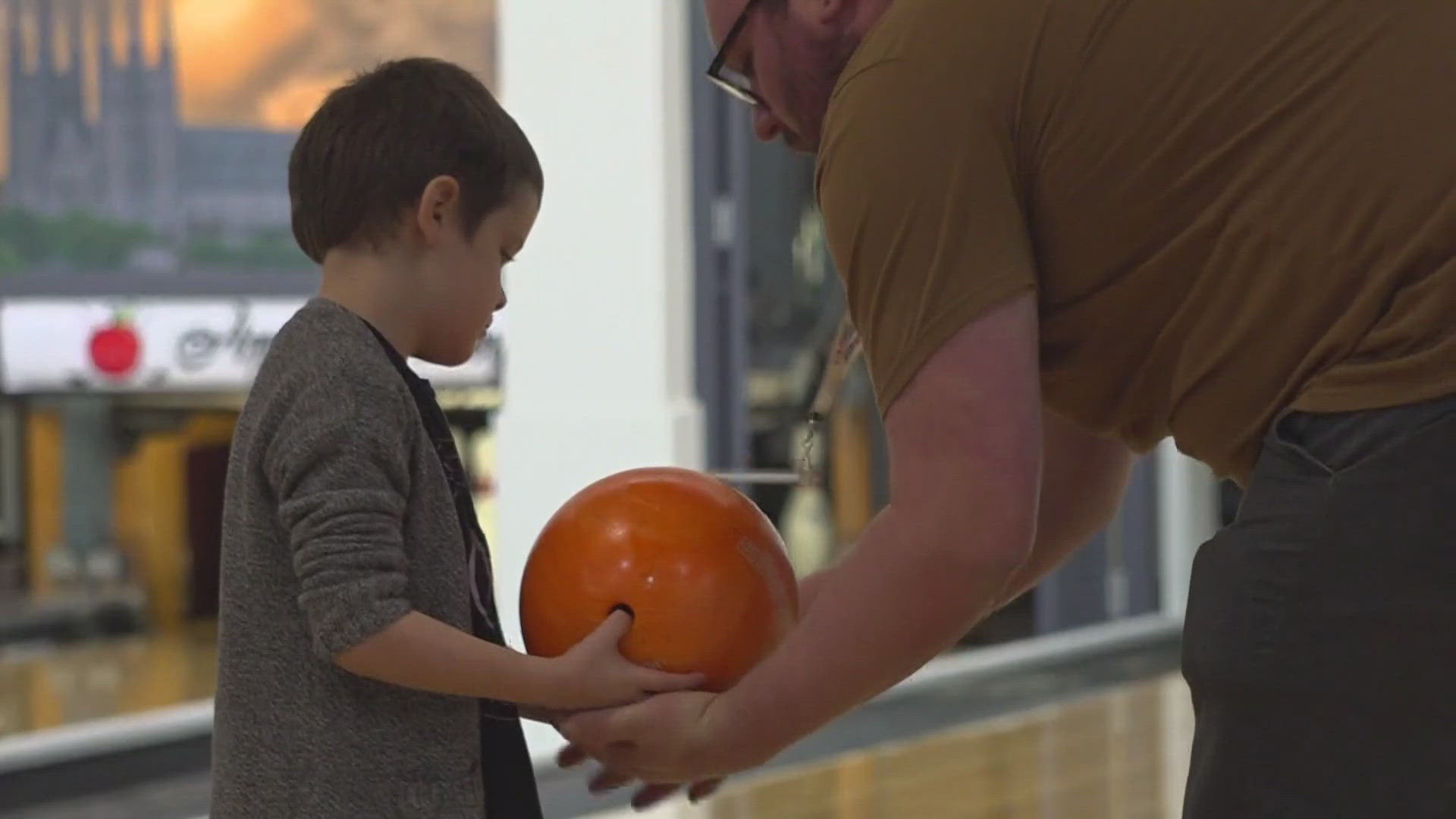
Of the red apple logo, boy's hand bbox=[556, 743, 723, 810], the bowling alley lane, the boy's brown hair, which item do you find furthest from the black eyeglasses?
the red apple logo

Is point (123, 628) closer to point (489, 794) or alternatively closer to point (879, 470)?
point (879, 470)

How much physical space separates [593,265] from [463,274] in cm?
267

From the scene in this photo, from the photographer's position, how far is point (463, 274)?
183 centimetres

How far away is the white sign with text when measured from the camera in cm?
458

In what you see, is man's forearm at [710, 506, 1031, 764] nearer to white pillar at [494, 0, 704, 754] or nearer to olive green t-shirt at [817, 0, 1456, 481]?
olive green t-shirt at [817, 0, 1456, 481]

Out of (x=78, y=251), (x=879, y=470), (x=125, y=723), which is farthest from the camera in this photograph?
(x=879, y=470)

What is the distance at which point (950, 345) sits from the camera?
1370 mm

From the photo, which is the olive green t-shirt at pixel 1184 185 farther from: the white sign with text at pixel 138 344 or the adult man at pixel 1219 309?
the white sign with text at pixel 138 344

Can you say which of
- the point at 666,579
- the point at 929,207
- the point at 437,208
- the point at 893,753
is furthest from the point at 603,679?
the point at 893,753

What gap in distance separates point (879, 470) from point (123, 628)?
2.61 metres

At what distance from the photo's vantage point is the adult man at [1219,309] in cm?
133

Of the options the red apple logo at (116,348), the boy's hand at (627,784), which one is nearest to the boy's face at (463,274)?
the boy's hand at (627,784)

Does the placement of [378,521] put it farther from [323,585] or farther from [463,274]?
[463,274]

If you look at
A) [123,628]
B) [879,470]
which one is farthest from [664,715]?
[879,470]
